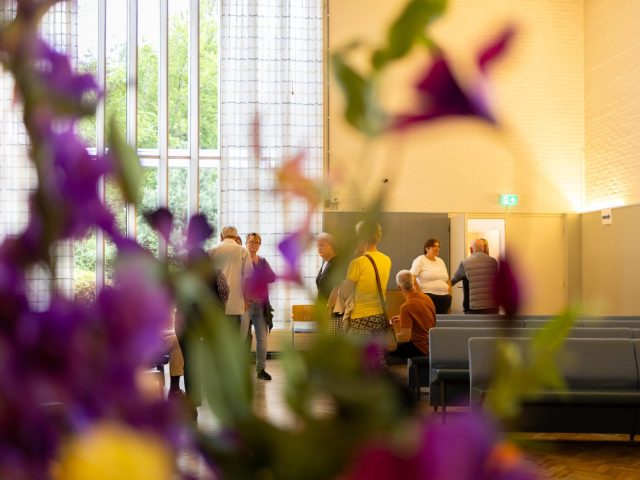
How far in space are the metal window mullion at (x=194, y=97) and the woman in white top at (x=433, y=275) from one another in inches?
141

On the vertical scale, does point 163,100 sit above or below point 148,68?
below

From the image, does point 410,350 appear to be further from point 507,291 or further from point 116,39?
point 507,291

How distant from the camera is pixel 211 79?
41.5 feet

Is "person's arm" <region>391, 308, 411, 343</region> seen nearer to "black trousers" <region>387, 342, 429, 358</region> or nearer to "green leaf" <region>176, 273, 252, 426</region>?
"black trousers" <region>387, 342, 429, 358</region>

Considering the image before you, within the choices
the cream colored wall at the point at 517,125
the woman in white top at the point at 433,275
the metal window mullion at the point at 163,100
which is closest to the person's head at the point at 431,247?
the woman in white top at the point at 433,275

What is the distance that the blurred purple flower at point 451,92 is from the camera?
1.10ft

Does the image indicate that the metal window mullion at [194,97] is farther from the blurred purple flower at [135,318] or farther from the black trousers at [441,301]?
the blurred purple flower at [135,318]

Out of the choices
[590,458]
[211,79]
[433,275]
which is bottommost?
[590,458]

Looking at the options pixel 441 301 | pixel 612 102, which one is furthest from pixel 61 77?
pixel 612 102

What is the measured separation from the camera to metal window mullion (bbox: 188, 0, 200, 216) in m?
12.5

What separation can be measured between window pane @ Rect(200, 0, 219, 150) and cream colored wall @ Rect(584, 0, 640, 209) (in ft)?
18.2

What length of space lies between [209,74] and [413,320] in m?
6.36

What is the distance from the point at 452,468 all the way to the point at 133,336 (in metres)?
0.11

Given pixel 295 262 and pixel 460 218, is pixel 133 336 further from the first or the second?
pixel 460 218
